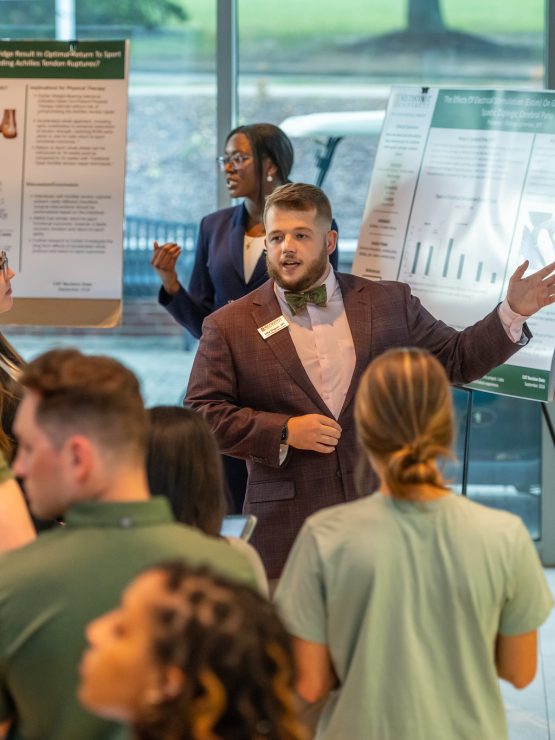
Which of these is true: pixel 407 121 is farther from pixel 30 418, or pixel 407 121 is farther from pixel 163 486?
pixel 30 418

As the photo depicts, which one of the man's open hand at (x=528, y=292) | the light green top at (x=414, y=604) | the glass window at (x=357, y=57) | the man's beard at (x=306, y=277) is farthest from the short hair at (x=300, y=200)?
the glass window at (x=357, y=57)

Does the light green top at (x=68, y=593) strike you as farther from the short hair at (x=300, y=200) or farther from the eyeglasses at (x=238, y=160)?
Answer: the eyeglasses at (x=238, y=160)

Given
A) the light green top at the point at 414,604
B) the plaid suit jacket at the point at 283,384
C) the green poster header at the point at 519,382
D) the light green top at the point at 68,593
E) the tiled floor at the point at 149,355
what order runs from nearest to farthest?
1. the light green top at the point at 68,593
2. the light green top at the point at 414,604
3. the plaid suit jacket at the point at 283,384
4. the green poster header at the point at 519,382
5. the tiled floor at the point at 149,355

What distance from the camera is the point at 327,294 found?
3205mm

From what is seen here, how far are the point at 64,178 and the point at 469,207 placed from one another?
5.30 feet

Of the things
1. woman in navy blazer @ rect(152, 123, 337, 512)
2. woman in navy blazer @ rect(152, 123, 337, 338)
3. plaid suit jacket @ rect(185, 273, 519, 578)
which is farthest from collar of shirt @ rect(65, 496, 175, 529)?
woman in navy blazer @ rect(152, 123, 337, 338)

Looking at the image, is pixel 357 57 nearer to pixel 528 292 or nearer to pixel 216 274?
pixel 216 274

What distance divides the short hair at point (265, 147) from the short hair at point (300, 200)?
0.95 m

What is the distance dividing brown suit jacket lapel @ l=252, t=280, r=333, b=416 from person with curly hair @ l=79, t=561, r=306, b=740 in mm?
1990

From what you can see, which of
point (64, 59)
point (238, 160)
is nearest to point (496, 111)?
point (238, 160)

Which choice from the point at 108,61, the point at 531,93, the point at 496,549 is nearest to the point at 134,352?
the point at 108,61

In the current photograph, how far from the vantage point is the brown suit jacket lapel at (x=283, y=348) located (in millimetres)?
3086

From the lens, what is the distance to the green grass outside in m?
5.41

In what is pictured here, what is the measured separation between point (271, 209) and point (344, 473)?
0.79 m
